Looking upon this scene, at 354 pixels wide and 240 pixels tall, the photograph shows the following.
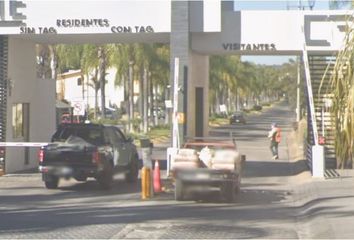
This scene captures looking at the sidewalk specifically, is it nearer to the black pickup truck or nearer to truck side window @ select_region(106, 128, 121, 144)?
the black pickup truck

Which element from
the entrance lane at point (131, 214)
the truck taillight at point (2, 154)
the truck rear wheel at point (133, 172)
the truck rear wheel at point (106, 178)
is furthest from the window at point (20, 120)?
the truck rear wheel at point (106, 178)

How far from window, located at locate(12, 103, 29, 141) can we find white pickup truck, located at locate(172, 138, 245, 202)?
923cm

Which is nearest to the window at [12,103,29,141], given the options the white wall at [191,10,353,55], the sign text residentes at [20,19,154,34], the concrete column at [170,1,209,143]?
the sign text residentes at [20,19,154,34]

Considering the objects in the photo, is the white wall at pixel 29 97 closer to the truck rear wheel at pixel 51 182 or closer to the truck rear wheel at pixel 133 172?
the truck rear wheel at pixel 133 172

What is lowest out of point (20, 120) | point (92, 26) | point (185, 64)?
point (20, 120)

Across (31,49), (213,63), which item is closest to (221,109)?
(213,63)

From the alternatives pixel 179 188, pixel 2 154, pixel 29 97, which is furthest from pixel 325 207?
pixel 29 97

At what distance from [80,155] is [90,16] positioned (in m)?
5.31

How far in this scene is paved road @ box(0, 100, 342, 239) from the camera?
11977 mm

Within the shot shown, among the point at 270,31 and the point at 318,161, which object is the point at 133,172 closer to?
the point at 318,161

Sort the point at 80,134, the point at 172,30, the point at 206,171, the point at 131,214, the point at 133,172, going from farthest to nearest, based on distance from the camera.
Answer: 1. the point at 172,30
2. the point at 133,172
3. the point at 80,134
4. the point at 206,171
5. the point at 131,214

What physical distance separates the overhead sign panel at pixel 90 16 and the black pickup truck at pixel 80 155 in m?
3.64

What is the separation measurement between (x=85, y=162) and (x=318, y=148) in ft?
23.2

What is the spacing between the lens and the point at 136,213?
14414 mm
